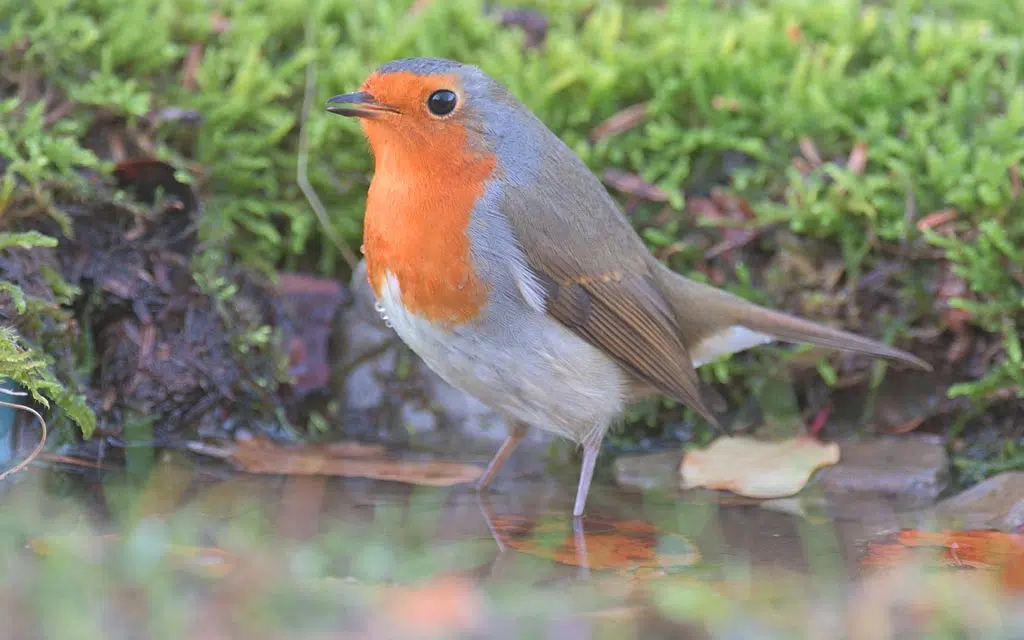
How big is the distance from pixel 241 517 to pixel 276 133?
6.30ft

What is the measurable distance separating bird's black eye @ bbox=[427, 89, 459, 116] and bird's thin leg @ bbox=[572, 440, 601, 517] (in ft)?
3.78

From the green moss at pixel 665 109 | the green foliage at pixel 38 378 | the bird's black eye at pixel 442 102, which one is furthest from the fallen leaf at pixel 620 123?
the green foliage at pixel 38 378

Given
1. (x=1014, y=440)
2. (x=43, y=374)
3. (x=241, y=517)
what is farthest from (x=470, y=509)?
(x=1014, y=440)

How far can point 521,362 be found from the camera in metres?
3.32

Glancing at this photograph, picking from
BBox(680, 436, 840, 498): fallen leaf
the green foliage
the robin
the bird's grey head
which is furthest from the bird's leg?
the green foliage

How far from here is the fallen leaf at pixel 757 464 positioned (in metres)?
3.70

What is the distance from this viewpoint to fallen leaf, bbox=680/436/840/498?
3.70 meters

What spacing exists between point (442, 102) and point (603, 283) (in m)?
0.75

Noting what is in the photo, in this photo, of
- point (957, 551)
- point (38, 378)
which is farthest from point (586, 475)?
point (38, 378)

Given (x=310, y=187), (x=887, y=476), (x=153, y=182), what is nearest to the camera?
(x=887, y=476)

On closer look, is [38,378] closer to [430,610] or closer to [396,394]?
[396,394]

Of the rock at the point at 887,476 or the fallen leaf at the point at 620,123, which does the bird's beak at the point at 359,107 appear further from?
the rock at the point at 887,476

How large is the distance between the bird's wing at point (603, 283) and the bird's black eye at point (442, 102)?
0.29 meters

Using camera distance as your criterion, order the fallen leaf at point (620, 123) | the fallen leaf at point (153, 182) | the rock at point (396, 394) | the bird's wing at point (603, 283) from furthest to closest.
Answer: the fallen leaf at point (620, 123) → the rock at point (396, 394) → the fallen leaf at point (153, 182) → the bird's wing at point (603, 283)
